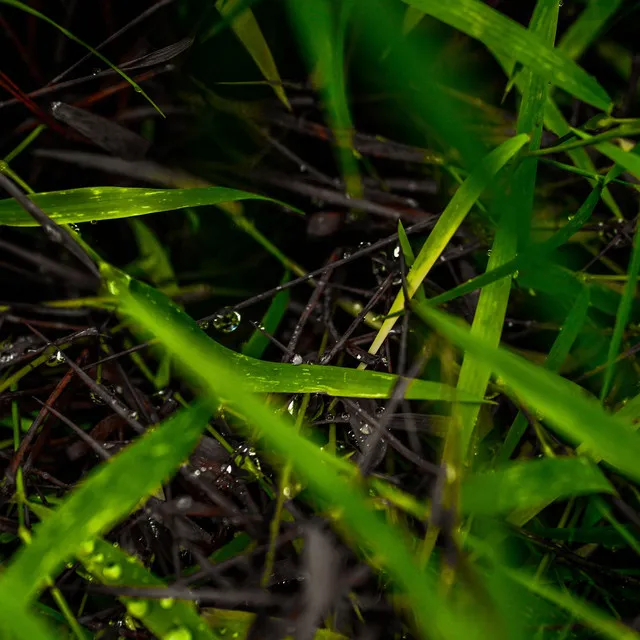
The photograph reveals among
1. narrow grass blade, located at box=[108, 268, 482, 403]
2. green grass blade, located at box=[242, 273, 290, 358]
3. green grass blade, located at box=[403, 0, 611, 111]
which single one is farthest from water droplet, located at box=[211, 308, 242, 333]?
green grass blade, located at box=[403, 0, 611, 111]

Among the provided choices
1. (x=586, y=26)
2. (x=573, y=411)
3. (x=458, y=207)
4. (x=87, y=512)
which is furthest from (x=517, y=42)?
(x=87, y=512)

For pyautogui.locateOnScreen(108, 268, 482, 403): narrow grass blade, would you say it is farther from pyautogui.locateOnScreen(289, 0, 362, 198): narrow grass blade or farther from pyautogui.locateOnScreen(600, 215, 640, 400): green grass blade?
pyautogui.locateOnScreen(289, 0, 362, 198): narrow grass blade

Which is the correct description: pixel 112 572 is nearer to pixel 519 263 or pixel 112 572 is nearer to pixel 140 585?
pixel 140 585

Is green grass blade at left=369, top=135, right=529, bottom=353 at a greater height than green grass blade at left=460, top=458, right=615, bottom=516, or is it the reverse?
green grass blade at left=369, top=135, right=529, bottom=353

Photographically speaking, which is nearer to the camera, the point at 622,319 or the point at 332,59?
the point at 622,319

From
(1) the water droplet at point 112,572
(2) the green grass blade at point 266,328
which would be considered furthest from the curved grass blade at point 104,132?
(1) the water droplet at point 112,572

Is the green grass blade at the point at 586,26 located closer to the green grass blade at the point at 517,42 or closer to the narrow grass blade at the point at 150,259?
the green grass blade at the point at 517,42
